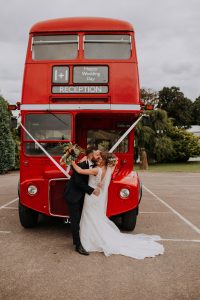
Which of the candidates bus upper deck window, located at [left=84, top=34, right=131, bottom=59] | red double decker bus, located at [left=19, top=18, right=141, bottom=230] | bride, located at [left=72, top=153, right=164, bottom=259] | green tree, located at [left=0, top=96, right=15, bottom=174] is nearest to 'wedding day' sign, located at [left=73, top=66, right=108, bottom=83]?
red double decker bus, located at [left=19, top=18, right=141, bottom=230]

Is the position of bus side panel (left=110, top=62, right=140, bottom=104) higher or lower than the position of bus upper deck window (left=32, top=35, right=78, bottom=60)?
lower

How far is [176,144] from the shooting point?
40.5 meters

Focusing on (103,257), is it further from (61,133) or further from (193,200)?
(193,200)

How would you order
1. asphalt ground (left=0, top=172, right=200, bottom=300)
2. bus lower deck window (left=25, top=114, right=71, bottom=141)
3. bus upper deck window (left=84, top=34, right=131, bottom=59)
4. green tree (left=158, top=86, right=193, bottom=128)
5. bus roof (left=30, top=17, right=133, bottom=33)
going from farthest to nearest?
green tree (left=158, top=86, right=193, bottom=128) < bus roof (left=30, top=17, right=133, bottom=33) < bus upper deck window (left=84, top=34, right=131, bottom=59) < bus lower deck window (left=25, top=114, right=71, bottom=141) < asphalt ground (left=0, top=172, right=200, bottom=300)

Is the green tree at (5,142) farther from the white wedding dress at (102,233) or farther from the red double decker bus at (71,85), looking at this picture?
the white wedding dress at (102,233)

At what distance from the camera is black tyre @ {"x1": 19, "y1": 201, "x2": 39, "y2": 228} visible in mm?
7453

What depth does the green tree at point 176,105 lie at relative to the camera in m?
64.7

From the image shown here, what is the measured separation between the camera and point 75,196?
6.14 metres

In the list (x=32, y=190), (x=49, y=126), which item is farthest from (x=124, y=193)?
(x=49, y=126)

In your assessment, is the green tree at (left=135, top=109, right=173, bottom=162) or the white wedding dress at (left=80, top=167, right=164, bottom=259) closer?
the white wedding dress at (left=80, top=167, right=164, bottom=259)

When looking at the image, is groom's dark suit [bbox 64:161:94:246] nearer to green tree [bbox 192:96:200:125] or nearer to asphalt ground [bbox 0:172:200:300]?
asphalt ground [bbox 0:172:200:300]

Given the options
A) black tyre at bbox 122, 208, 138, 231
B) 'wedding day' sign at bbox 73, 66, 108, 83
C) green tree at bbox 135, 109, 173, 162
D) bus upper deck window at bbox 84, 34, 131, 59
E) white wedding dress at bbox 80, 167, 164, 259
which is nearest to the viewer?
white wedding dress at bbox 80, 167, 164, 259

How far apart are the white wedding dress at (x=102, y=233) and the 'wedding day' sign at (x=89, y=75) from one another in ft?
7.53

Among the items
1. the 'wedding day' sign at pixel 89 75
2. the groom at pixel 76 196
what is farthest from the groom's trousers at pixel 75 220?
the 'wedding day' sign at pixel 89 75
